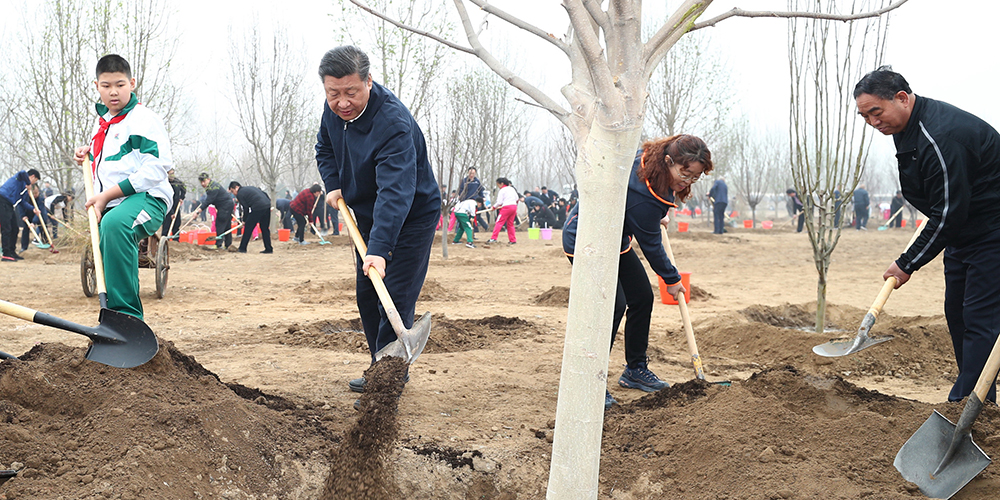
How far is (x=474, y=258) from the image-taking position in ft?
43.4

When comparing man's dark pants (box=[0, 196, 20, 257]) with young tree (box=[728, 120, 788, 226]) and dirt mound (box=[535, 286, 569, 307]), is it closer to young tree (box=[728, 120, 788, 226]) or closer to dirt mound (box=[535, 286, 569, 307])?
dirt mound (box=[535, 286, 569, 307])

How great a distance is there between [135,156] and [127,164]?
6 centimetres

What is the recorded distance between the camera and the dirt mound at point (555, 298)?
25.0 ft

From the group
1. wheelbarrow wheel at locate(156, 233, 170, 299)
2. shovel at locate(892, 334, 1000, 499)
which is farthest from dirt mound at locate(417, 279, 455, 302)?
shovel at locate(892, 334, 1000, 499)

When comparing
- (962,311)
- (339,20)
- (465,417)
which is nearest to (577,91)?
(465,417)

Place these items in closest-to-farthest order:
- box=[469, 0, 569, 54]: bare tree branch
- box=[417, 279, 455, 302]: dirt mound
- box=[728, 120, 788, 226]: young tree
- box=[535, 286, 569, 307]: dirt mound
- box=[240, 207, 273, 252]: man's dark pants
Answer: box=[469, 0, 569, 54]: bare tree branch → box=[535, 286, 569, 307]: dirt mound → box=[417, 279, 455, 302]: dirt mound → box=[240, 207, 273, 252]: man's dark pants → box=[728, 120, 788, 226]: young tree

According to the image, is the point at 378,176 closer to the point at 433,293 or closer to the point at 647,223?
the point at 647,223

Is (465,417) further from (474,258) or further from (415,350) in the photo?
(474,258)

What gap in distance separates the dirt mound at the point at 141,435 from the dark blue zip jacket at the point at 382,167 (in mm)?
904

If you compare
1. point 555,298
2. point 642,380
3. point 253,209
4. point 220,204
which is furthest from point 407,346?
point 220,204

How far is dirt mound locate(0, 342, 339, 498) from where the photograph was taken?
2.31 meters

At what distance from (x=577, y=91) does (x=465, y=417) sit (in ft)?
6.63

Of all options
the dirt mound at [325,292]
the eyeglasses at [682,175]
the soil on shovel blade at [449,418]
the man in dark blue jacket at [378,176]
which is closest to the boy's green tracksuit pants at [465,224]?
the dirt mound at [325,292]

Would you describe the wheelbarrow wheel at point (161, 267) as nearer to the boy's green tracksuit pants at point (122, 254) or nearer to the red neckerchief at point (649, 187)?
the boy's green tracksuit pants at point (122, 254)
